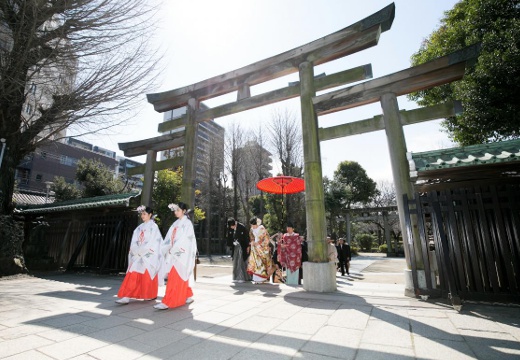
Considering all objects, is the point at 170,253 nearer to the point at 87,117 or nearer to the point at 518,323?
the point at 518,323

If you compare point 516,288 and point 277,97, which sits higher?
point 277,97

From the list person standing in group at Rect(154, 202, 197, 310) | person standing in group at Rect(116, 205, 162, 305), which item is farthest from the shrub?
person standing in group at Rect(116, 205, 162, 305)

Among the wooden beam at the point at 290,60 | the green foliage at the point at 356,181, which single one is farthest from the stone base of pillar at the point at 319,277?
the green foliage at the point at 356,181

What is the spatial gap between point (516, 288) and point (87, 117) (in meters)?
11.3

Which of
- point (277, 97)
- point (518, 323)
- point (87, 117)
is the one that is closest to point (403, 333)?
point (518, 323)

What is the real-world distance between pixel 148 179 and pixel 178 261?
5196mm

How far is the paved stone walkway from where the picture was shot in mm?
2332

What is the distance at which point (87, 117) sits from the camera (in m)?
8.07

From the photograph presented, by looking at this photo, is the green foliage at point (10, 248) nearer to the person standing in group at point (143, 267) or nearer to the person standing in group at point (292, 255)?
the person standing in group at point (143, 267)

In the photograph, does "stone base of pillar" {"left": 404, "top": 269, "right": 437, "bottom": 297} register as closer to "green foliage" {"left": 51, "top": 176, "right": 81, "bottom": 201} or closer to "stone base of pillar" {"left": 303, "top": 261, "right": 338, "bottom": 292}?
"stone base of pillar" {"left": 303, "top": 261, "right": 338, "bottom": 292}

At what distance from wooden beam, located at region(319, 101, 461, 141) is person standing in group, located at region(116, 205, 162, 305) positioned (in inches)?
179

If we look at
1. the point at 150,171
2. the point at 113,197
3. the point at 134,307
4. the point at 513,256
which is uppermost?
the point at 150,171

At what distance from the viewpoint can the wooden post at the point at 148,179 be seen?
8.24m

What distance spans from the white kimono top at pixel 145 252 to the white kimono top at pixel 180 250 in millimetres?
151
